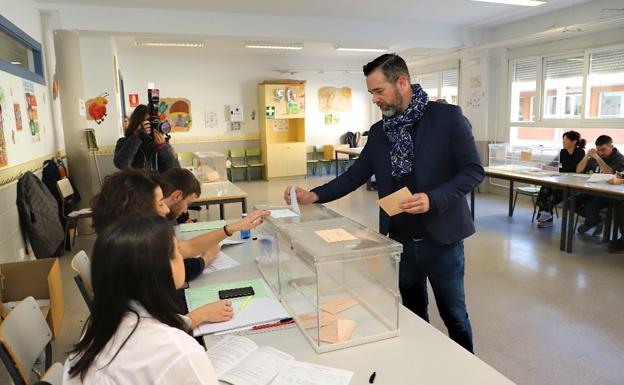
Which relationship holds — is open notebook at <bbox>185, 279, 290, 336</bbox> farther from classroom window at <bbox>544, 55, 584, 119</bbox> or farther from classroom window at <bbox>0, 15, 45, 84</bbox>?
classroom window at <bbox>544, 55, 584, 119</bbox>

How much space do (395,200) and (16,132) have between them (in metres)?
3.62

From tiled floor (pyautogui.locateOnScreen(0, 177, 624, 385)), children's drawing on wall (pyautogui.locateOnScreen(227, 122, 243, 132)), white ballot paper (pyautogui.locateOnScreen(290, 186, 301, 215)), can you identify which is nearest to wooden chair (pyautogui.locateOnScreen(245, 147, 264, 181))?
children's drawing on wall (pyautogui.locateOnScreen(227, 122, 243, 132))

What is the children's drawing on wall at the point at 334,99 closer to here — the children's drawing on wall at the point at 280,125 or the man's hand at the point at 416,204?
the children's drawing on wall at the point at 280,125

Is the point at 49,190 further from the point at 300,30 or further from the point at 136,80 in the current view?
the point at 136,80

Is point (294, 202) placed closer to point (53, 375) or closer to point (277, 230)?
point (277, 230)

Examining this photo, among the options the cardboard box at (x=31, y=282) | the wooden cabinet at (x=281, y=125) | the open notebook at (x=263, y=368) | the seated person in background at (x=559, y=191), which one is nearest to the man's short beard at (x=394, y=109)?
the open notebook at (x=263, y=368)

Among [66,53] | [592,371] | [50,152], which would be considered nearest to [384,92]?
[592,371]

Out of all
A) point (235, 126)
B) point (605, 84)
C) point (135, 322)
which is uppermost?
point (605, 84)

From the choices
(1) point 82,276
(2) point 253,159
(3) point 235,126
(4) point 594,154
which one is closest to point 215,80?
(3) point 235,126

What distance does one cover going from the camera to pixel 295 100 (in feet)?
33.7

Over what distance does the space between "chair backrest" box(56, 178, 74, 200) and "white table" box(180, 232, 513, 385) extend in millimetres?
4131

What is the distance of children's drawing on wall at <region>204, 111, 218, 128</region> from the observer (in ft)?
33.5

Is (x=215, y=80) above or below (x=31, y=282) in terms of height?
above

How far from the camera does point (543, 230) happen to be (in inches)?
213
